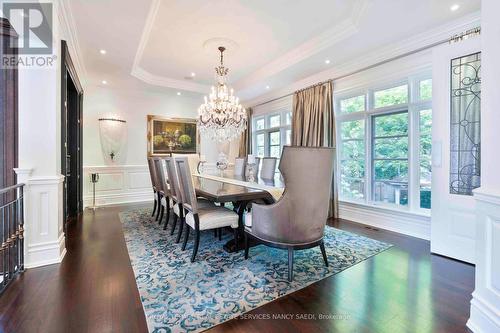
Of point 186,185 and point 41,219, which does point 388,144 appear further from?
point 41,219

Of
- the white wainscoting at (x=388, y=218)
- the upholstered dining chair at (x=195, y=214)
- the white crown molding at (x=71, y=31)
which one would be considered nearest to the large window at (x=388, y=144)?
the white wainscoting at (x=388, y=218)

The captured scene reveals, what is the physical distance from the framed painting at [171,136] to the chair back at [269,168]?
2950 mm

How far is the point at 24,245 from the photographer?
235 cm

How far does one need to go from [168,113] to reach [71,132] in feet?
8.08

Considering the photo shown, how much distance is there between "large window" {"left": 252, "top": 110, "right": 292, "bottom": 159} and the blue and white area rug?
3138 millimetres

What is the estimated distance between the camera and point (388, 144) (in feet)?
12.7

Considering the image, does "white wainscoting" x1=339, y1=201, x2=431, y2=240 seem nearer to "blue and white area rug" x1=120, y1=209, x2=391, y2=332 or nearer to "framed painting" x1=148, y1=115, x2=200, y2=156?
"blue and white area rug" x1=120, y1=209, x2=391, y2=332

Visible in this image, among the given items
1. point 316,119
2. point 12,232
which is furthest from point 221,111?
point 12,232

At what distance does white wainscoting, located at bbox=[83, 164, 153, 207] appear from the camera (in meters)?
5.47

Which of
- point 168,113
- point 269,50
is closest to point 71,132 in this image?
point 168,113

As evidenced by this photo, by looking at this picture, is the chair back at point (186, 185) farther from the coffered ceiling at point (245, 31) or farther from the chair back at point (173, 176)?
the coffered ceiling at point (245, 31)

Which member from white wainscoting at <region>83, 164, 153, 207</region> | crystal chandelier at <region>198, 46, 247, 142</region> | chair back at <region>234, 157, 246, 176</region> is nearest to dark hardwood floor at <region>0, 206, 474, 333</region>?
crystal chandelier at <region>198, 46, 247, 142</region>

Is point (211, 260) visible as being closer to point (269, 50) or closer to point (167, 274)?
point (167, 274)

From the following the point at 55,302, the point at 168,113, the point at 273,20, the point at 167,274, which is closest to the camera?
the point at 55,302
